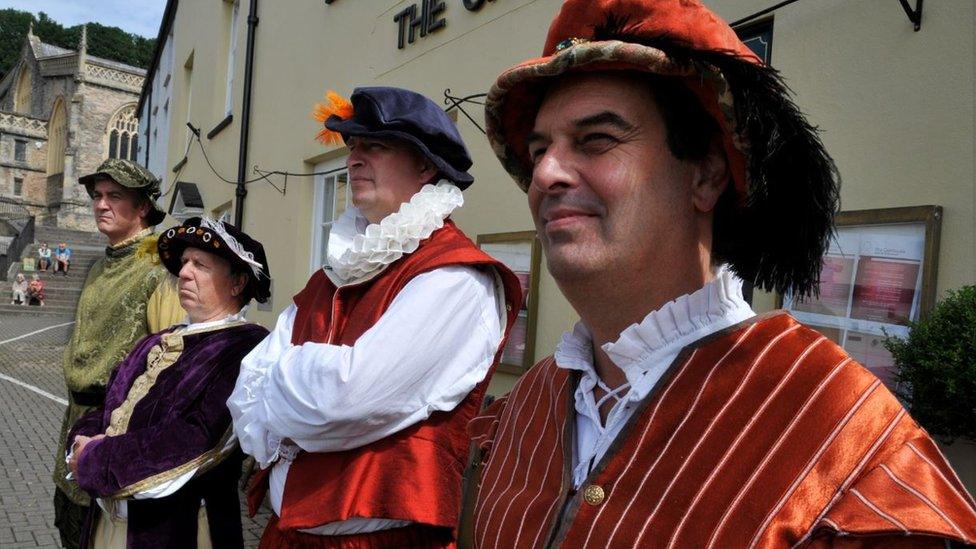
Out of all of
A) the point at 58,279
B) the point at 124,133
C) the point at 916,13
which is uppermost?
the point at 124,133

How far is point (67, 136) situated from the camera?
4606 cm

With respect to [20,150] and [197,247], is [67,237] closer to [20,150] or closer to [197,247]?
[20,150]

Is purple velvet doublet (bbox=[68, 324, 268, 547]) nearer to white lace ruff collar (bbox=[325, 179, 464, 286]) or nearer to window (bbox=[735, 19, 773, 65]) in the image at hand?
white lace ruff collar (bbox=[325, 179, 464, 286])

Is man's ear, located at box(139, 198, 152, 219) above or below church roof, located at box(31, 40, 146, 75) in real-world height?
below

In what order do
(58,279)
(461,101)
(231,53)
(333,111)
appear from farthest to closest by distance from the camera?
(58,279) → (231,53) → (461,101) → (333,111)

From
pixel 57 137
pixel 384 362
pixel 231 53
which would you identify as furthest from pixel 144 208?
pixel 57 137

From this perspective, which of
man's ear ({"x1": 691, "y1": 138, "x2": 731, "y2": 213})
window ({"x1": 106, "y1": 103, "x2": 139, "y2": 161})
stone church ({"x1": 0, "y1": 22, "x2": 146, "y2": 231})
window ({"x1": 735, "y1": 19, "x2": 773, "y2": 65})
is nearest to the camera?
→ man's ear ({"x1": 691, "y1": 138, "x2": 731, "y2": 213})

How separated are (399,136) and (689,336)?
3.94 feet

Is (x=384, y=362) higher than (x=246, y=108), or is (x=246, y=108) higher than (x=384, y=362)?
(x=246, y=108)

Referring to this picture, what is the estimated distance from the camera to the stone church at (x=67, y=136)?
45.0m

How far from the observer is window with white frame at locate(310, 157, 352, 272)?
242 inches

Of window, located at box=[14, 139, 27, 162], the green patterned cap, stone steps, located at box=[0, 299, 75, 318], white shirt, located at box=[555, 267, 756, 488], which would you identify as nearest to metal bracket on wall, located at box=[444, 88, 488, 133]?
the green patterned cap

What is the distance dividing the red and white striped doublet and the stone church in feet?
162

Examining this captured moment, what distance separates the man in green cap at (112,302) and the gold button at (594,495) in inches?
98.3
